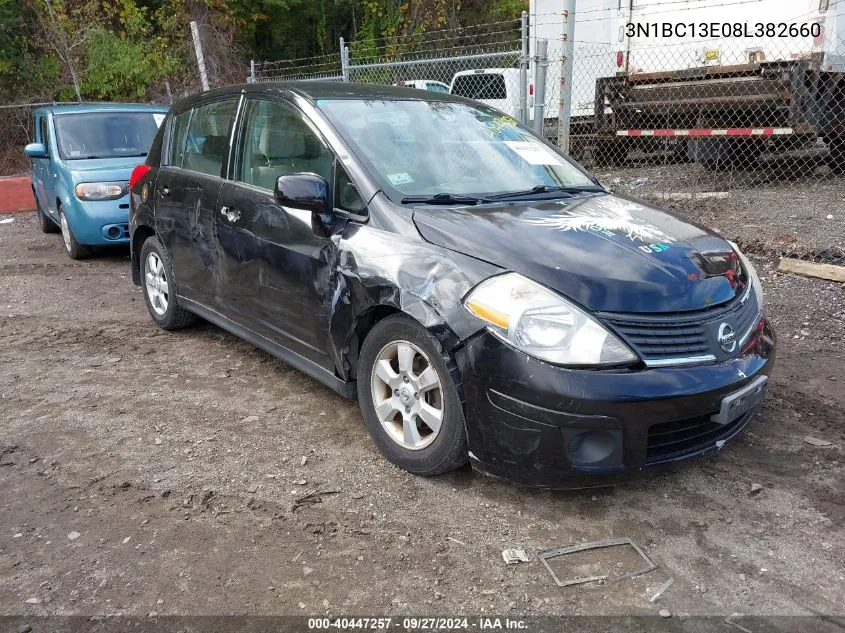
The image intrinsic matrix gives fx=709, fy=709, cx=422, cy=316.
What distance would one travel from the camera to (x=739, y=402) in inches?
108

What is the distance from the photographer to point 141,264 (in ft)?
17.6

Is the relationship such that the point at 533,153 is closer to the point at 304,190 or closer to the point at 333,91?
the point at 333,91

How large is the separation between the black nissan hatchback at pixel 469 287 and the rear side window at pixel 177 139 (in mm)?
504

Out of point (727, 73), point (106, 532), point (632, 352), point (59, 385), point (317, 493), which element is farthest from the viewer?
point (727, 73)

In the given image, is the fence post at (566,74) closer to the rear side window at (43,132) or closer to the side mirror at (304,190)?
the side mirror at (304,190)

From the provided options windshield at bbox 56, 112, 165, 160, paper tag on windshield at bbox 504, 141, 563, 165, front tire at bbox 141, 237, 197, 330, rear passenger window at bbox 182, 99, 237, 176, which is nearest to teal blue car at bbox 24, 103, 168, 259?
windshield at bbox 56, 112, 165, 160

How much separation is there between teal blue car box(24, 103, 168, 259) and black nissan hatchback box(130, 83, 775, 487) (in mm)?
3450

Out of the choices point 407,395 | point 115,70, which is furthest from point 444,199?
point 115,70

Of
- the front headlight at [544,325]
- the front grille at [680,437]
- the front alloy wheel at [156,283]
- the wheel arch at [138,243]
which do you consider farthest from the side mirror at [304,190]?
the wheel arch at [138,243]

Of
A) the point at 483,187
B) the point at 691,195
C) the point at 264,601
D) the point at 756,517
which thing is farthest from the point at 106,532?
the point at 691,195

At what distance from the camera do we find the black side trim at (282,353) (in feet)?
11.3

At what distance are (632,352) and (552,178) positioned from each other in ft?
5.04

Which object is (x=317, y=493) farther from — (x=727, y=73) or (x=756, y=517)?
(x=727, y=73)

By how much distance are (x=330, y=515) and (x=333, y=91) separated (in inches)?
88.7
